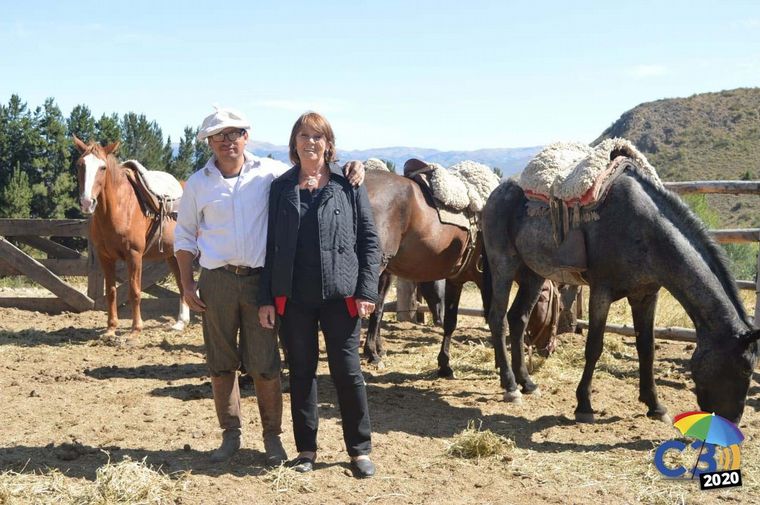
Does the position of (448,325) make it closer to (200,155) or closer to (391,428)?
(391,428)

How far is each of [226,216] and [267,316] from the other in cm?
61

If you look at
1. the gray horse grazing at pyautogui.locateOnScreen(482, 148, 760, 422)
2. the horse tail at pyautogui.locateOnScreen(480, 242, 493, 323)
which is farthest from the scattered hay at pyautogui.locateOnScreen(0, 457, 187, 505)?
the horse tail at pyautogui.locateOnScreen(480, 242, 493, 323)

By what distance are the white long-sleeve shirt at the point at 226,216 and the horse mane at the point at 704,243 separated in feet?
9.50

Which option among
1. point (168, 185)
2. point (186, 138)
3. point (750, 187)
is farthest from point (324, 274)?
point (186, 138)

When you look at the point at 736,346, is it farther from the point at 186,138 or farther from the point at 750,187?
the point at 186,138

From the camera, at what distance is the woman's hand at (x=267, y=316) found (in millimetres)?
4098

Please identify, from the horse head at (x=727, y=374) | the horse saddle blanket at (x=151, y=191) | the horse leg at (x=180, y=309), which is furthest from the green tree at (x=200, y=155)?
the horse head at (x=727, y=374)

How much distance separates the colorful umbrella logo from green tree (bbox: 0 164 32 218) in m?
15.1

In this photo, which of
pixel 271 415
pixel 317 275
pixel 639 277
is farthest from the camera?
pixel 639 277

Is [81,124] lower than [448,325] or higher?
higher

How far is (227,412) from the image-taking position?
4.50 metres

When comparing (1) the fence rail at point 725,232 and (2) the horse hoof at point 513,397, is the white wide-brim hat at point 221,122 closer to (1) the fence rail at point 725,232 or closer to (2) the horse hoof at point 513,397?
(2) the horse hoof at point 513,397

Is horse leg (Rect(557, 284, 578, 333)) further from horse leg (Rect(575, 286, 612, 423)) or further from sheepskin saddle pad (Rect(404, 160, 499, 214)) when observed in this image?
horse leg (Rect(575, 286, 612, 423))

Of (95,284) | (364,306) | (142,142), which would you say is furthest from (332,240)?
(142,142)
